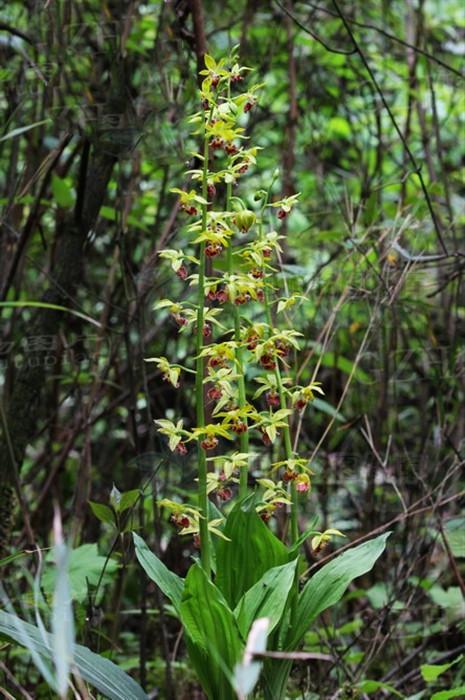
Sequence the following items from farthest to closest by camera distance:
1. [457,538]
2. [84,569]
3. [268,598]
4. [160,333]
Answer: [160,333] → [457,538] → [84,569] → [268,598]

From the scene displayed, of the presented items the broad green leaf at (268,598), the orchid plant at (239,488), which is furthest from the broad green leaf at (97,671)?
the broad green leaf at (268,598)

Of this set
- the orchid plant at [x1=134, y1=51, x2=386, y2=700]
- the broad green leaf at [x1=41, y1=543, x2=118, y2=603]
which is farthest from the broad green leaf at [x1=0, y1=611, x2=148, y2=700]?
the broad green leaf at [x1=41, y1=543, x2=118, y2=603]

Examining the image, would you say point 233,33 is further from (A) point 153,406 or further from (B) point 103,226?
(A) point 153,406

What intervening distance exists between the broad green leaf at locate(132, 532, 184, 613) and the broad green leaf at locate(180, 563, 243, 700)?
8 centimetres

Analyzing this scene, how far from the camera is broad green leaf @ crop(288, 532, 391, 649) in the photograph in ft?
4.61

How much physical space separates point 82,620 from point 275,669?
58 centimetres

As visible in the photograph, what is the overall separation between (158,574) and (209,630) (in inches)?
6.3

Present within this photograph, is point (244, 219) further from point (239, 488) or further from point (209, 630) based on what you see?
point (209, 630)

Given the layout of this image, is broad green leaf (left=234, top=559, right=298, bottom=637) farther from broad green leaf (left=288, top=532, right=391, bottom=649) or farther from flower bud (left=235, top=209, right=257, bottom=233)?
flower bud (left=235, top=209, right=257, bottom=233)

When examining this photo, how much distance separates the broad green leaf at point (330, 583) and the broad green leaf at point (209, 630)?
0.13 m

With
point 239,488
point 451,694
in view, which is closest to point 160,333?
point 239,488

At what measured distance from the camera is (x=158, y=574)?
4.78 feet

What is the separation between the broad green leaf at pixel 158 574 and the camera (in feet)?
4.70

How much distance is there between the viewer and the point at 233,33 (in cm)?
356
